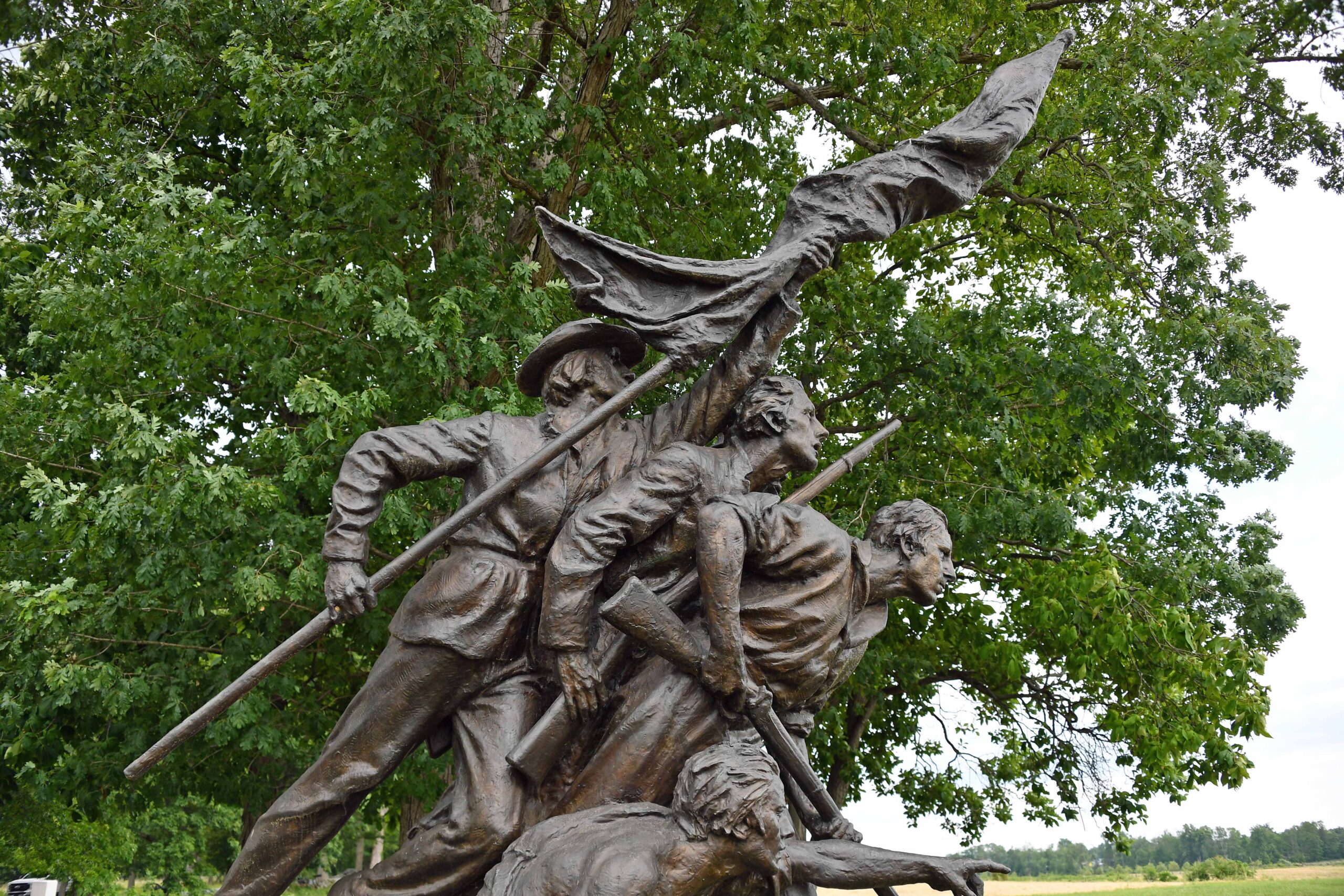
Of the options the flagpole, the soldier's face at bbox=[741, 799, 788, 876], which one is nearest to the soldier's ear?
the flagpole

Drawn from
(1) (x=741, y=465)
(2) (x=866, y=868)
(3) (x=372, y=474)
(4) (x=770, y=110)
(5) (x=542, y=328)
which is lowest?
(2) (x=866, y=868)

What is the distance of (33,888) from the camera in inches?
473

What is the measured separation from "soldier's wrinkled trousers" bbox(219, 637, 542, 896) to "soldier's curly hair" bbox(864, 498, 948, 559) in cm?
143

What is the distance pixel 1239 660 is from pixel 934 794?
4354 millimetres

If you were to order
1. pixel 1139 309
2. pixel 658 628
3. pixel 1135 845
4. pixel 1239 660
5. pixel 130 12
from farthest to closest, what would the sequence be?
pixel 1135 845 < pixel 1139 309 < pixel 130 12 < pixel 1239 660 < pixel 658 628

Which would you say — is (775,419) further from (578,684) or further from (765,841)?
(765,841)

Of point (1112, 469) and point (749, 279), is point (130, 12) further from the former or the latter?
point (1112, 469)

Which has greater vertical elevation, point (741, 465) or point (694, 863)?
point (741, 465)

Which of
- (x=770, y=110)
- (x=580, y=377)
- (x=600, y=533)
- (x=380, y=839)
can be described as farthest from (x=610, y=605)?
(x=380, y=839)

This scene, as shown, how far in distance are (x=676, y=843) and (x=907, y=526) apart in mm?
1628

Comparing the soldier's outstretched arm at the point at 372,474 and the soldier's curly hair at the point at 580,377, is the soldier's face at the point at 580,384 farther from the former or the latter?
the soldier's outstretched arm at the point at 372,474

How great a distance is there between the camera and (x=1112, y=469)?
11.4 meters

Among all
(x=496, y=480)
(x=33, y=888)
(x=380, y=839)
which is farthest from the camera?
(x=380, y=839)

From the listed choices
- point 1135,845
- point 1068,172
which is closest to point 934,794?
point 1135,845
